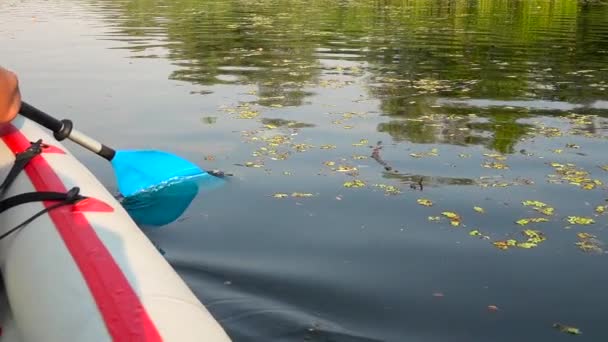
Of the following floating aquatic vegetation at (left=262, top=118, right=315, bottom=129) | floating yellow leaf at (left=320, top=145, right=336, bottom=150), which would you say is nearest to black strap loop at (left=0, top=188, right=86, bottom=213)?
floating yellow leaf at (left=320, top=145, right=336, bottom=150)

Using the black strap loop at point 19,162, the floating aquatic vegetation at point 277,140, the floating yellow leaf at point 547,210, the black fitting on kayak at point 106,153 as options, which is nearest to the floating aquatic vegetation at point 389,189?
the floating yellow leaf at point 547,210

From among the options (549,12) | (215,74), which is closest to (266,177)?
(215,74)

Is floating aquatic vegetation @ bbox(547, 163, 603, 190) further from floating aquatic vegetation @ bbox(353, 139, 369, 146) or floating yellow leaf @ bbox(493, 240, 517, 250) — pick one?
floating aquatic vegetation @ bbox(353, 139, 369, 146)

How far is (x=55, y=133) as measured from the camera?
4902 millimetres

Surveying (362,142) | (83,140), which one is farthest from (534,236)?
(83,140)

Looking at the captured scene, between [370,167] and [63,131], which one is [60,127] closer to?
[63,131]

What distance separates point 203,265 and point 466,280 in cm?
163

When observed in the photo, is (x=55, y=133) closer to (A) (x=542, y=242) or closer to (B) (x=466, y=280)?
(B) (x=466, y=280)

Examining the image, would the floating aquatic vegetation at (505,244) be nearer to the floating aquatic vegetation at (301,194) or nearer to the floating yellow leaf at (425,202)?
the floating yellow leaf at (425,202)

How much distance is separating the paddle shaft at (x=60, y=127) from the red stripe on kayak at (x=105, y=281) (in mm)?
1685

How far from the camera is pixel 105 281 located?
7.50 feet

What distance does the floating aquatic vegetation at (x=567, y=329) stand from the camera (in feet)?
11.2

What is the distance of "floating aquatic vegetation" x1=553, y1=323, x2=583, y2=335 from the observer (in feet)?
11.2

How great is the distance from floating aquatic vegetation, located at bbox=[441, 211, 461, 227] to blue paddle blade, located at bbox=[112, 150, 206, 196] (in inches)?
85.0
